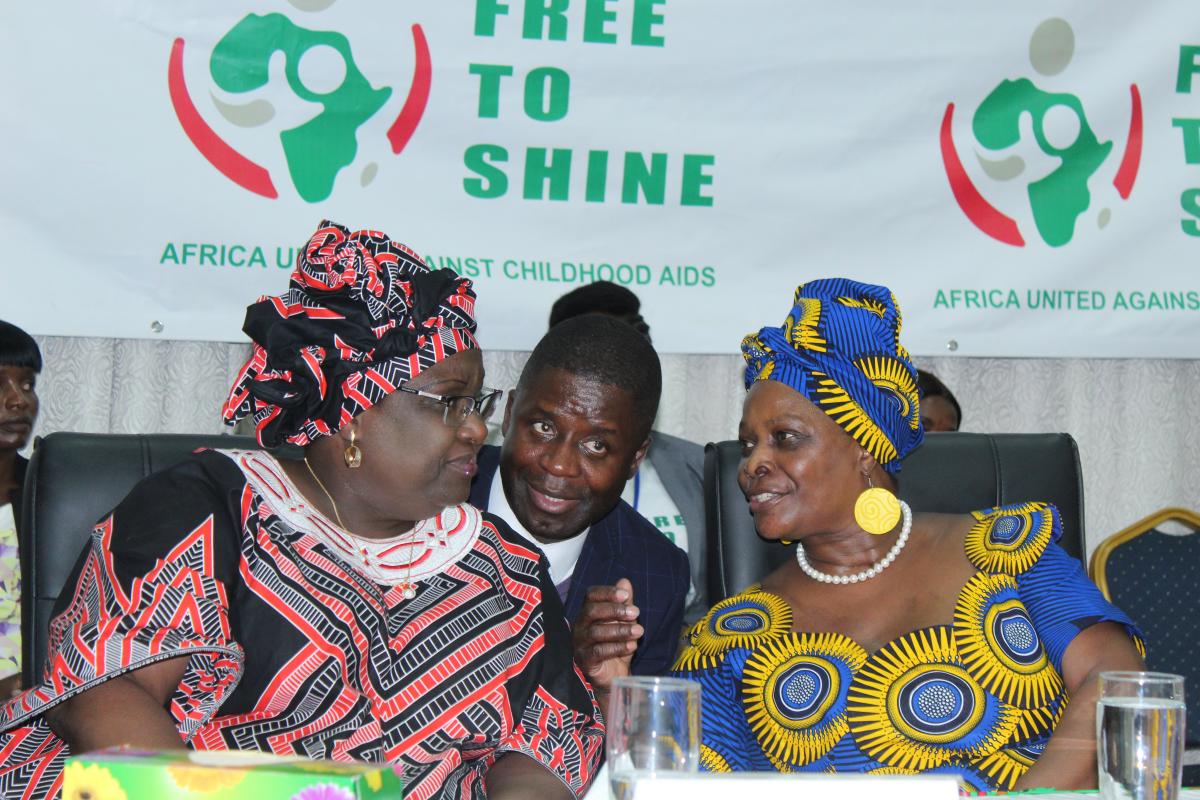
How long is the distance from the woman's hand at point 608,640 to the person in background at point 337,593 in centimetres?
6

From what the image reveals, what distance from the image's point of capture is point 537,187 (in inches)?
140

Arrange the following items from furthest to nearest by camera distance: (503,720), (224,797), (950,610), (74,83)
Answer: (74,83)
(950,610)
(503,720)
(224,797)

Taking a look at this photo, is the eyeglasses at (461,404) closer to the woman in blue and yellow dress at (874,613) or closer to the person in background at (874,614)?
the person in background at (874,614)

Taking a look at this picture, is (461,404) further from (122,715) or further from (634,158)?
(634,158)

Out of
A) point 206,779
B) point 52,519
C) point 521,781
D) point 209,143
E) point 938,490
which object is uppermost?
point 209,143

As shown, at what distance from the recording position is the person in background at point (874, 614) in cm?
220

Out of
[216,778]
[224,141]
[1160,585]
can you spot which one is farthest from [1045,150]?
[216,778]

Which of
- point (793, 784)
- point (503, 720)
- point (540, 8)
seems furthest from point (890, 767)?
point (540, 8)

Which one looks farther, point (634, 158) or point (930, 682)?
point (634, 158)

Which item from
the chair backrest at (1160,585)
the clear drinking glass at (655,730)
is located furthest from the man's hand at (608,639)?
the chair backrest at (1160,585)

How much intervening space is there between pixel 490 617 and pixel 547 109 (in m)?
1.93

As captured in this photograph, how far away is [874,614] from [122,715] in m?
1.32

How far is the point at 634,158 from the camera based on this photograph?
362 centimetres

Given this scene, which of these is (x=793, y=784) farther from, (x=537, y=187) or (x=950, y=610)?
(x=537, y=187)
